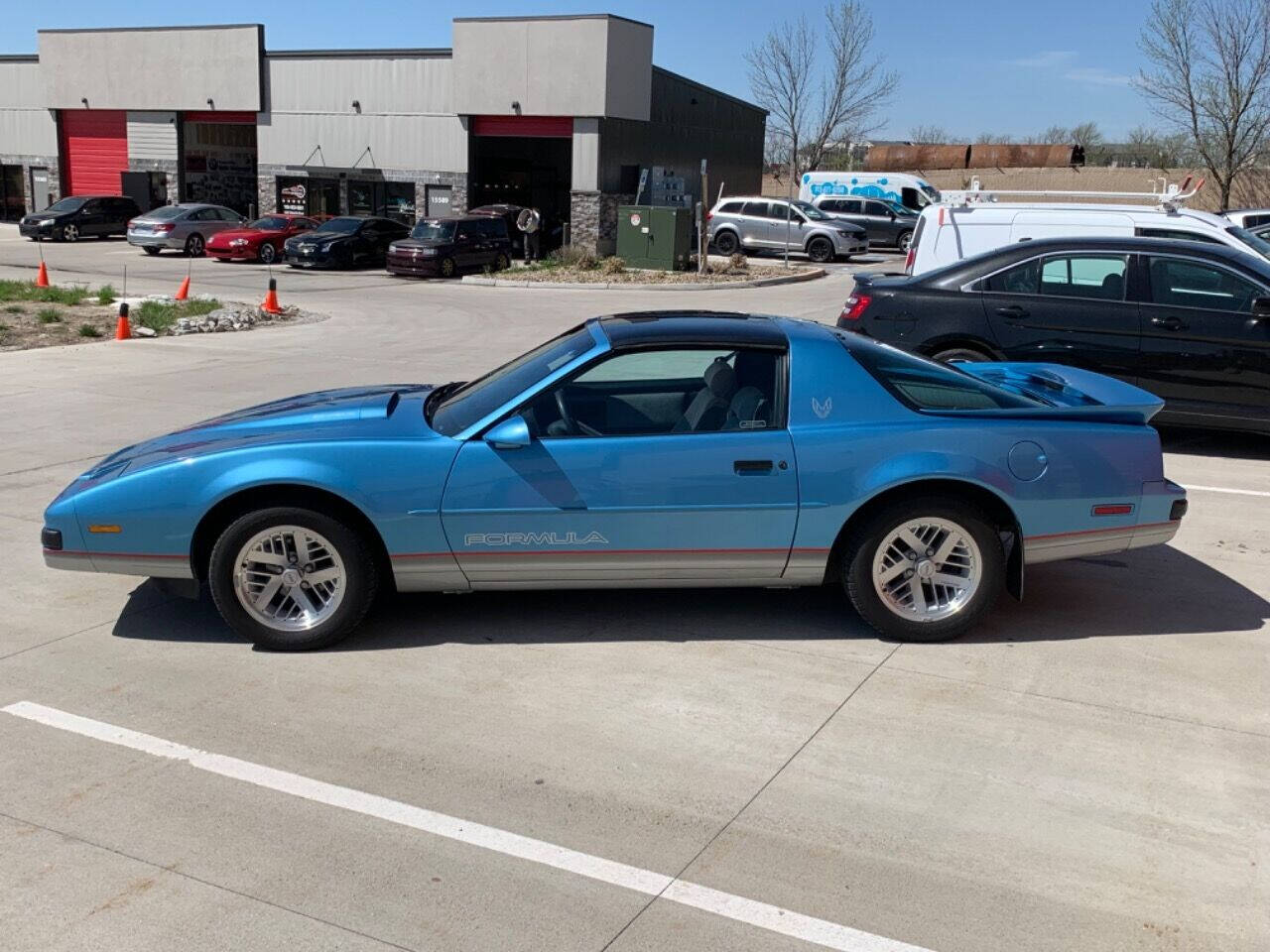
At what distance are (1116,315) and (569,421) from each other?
5.81 meters

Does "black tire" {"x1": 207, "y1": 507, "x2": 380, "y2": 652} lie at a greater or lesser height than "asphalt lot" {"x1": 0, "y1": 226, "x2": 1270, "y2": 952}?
greater

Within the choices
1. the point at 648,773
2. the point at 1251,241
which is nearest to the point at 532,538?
the point at 648,773

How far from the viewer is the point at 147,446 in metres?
5.73

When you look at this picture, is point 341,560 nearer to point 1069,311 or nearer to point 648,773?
point 648,773

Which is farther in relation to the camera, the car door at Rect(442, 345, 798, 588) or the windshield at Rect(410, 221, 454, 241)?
the windshield at Rect(410, 221, 454, 241)

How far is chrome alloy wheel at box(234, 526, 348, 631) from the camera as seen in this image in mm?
5227

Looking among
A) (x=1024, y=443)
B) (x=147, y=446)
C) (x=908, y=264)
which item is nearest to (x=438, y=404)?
(x=147, y=446)

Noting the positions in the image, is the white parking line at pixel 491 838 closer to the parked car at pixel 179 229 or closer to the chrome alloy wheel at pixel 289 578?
the chrome alloy wheel at pixel 289 578

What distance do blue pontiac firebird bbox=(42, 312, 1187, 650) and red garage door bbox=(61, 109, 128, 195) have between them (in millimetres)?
42914

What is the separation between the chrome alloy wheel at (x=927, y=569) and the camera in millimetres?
5340

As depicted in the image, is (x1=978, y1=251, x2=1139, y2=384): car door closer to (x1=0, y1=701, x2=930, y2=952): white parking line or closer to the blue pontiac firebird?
the blue pontiac firebird

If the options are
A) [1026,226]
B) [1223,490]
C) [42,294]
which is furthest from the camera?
[42,294]

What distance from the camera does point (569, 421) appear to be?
5.34 m

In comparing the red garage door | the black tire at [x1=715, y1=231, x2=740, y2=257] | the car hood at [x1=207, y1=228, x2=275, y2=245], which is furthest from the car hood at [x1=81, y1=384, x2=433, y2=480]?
the red garage door
